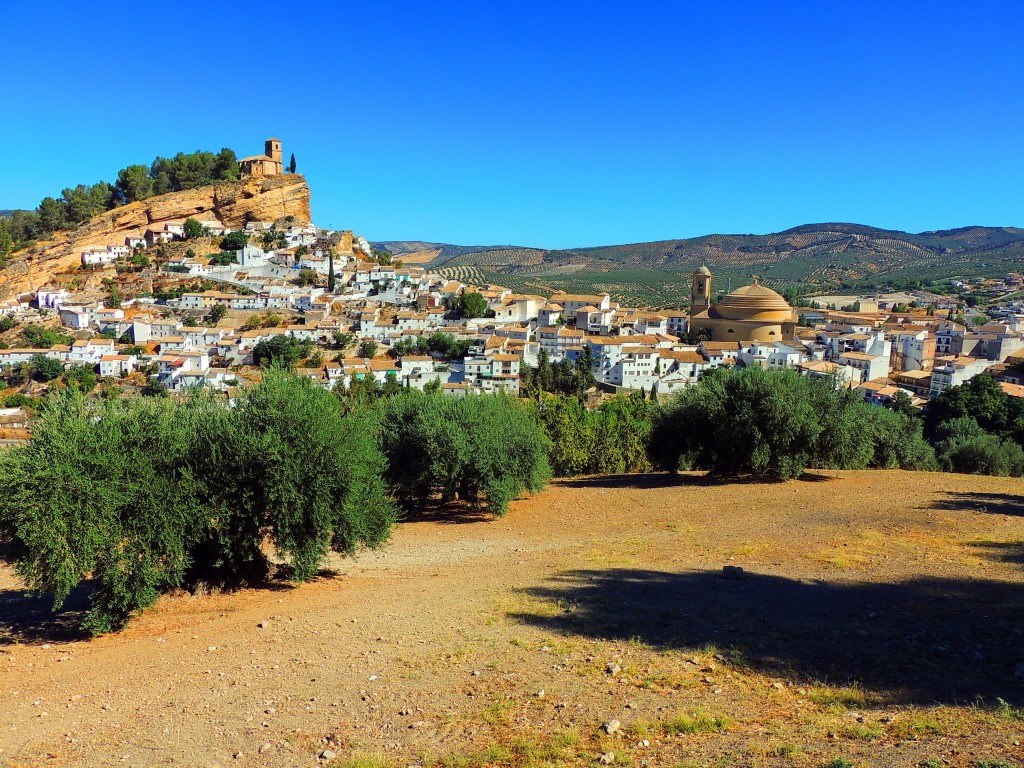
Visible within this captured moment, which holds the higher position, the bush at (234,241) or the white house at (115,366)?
the bush at (234,241)

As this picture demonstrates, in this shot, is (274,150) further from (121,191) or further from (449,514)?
(449,514)

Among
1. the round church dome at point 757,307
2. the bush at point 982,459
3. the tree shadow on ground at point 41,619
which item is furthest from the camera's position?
the round church dome at point 757,307

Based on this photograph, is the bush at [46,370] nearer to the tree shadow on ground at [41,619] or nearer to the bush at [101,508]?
the tree shadow on ground at [41,619]

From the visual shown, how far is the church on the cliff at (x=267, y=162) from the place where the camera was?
3369 inches

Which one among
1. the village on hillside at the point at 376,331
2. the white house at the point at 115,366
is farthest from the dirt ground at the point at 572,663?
the white house at the point at 115,366

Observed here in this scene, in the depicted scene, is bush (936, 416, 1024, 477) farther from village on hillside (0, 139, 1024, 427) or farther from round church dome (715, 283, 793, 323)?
round church dome (715, 283, 793, 323)

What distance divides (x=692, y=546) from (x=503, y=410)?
727cm

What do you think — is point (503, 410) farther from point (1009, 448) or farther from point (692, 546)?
point (1009, 448)

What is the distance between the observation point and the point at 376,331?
61406mm

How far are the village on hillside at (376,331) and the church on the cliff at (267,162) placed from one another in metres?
8.87

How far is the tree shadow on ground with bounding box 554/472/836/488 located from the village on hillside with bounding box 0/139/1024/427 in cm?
2323

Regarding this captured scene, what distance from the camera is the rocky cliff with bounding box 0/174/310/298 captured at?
74.2 meters

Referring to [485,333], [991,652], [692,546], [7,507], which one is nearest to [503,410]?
[692,546]

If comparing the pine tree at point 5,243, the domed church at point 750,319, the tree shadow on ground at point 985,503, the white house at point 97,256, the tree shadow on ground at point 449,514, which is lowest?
the tree shadow on ground at point 449,514
